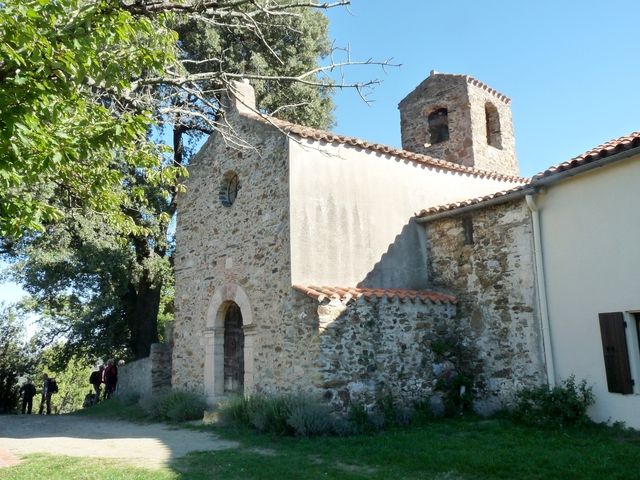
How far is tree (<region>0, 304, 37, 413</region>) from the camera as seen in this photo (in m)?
17.8

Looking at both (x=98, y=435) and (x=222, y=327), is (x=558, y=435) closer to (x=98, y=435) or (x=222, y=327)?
(x=222, y=327)

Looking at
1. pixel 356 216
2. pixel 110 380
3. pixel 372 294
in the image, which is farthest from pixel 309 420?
pixel 110 380

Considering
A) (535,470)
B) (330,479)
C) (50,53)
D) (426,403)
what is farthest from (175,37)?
(426,403)

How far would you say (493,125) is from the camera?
1638 cm

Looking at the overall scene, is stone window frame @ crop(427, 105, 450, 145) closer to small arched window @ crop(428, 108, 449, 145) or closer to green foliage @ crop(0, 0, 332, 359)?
small arched window @ crop(428, 108, 449, 145)

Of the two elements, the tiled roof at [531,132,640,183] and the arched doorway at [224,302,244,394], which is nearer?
the tiled roof at [531,132,640,183]

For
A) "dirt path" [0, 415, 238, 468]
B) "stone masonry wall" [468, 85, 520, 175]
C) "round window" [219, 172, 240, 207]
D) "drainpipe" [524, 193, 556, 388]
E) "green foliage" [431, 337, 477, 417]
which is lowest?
"dirt path" [0, 415, 238, 468]

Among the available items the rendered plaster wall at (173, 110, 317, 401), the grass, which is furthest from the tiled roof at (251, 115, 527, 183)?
the grass

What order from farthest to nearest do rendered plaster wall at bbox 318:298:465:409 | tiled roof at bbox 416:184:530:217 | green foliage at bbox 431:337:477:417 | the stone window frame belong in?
the stone window frame, green foliage at bbox 431:337:477:417, tiled roof at bbox 416:184:530:217, rendered plaster wall at bbox 318:298:465:409

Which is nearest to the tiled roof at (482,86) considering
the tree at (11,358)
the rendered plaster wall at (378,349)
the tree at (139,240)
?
the tree at (139,240)

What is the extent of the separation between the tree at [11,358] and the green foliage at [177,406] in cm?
834

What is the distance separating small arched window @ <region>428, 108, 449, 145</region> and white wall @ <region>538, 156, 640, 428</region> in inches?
276

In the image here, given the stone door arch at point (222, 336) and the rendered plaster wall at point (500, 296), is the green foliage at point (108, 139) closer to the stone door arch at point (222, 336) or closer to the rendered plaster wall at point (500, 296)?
the stone door arch at point (222, 336)

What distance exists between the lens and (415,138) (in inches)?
636
